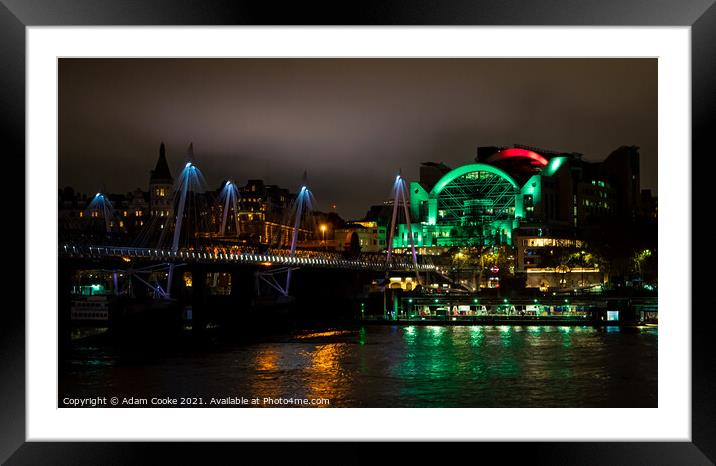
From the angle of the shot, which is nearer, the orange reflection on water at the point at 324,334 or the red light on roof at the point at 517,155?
the orange reflection on water at the point at 324,334

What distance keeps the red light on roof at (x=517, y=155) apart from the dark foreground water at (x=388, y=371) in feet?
107

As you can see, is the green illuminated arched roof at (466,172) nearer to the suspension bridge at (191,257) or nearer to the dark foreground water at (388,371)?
the suspension bridge at (191,257)

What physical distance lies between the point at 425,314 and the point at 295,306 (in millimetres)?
5538

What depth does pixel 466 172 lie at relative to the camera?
50188 millimetres

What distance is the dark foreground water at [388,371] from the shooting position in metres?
11.4

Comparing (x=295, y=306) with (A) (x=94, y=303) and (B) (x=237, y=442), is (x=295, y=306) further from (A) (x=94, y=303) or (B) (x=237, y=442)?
(B) (x=237, y=442)

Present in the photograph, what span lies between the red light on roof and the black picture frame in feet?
155

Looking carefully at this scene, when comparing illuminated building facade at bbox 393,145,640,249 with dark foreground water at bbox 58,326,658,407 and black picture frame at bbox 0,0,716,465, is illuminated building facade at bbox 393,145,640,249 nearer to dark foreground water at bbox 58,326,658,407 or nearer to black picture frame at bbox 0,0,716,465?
dark foreground water at bbox 58,326,658,407

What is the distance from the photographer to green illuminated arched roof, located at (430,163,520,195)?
48719mm

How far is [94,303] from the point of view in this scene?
25344 mm
